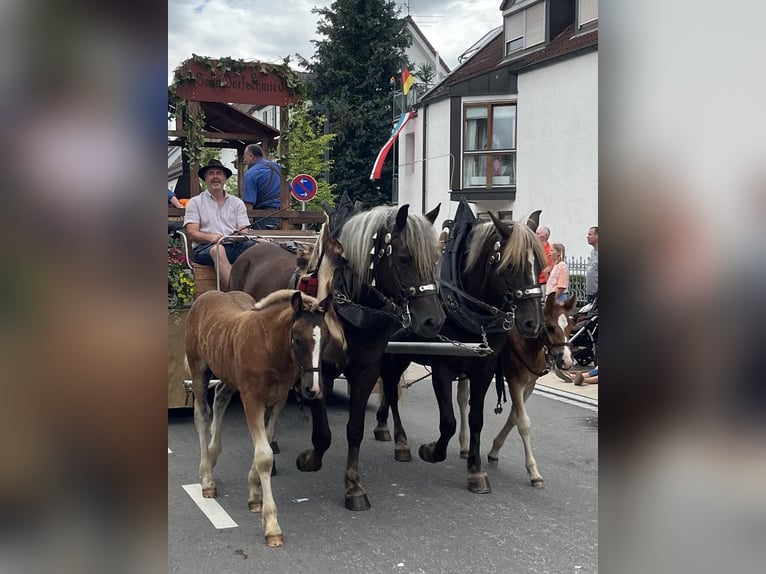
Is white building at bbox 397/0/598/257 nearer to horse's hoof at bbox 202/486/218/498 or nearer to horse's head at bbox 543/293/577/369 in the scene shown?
horse's head at bbox 543/293/577/369

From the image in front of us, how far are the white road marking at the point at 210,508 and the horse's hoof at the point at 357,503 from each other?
76 centimetres

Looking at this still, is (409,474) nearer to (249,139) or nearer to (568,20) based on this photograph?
(249,139)

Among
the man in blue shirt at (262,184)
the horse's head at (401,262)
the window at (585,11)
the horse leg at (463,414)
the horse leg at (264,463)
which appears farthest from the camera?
the window at (585,11)

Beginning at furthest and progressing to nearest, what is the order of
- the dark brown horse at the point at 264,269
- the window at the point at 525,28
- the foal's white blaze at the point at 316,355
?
the window at the point at 525,28, the dark brown horse at the point at 264,269, the foal's white blaze at the point at 316,355

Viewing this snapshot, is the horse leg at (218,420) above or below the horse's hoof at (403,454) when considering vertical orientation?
above

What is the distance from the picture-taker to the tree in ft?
96.8

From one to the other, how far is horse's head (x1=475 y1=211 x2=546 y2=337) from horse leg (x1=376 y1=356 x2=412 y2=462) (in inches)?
48.4

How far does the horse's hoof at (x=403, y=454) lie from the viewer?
607 cm

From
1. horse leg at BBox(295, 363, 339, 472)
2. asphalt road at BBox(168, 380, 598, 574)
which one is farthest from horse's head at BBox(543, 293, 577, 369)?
horse leg at BBox(295, 363, 339, 472)

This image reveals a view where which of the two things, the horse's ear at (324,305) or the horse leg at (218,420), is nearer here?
the horse's ear at (324,305)

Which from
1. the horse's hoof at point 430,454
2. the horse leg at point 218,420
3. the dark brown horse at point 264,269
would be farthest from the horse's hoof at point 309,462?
the dark brown horse at point 264,269

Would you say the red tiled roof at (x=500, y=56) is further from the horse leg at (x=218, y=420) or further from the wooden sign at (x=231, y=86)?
the horse leg at (x=218, y=420)
